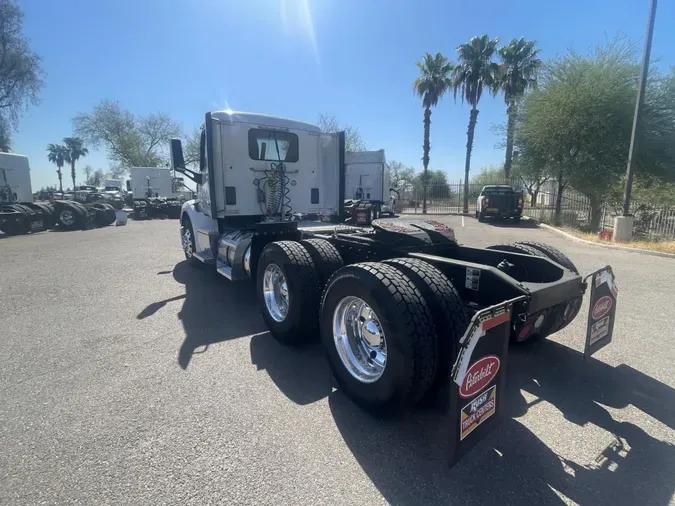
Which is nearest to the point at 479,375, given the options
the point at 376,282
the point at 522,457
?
the point at 522,457

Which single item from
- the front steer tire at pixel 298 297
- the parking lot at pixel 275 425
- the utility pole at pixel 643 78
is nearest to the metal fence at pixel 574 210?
the utility pole at pixel 643 78

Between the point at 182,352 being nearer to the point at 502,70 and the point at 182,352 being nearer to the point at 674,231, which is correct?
the point at 674,231

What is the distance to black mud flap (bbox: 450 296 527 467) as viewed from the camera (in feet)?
6.53

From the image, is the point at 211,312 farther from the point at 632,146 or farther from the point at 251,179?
the point at 632,146

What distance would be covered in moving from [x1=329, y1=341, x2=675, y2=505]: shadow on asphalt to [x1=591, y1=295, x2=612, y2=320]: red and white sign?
26.3 inches

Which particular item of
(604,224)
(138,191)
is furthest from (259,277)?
(138,191)

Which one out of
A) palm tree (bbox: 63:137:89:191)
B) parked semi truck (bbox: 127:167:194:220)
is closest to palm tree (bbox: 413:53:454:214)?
parked semi truck (bbox: 127:167:194:220)

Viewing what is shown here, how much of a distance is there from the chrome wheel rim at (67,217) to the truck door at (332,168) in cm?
1528

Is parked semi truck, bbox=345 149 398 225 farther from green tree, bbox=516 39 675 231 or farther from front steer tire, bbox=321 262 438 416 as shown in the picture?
front steer tire, bbox=321 262 438 416

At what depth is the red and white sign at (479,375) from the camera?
2.02m

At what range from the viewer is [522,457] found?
2365 millimetres

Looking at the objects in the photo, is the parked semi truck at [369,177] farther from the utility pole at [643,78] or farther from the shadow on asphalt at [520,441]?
the shadow on asphalt at [520,441]

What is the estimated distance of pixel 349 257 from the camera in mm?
4559

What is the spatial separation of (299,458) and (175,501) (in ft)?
2.41
